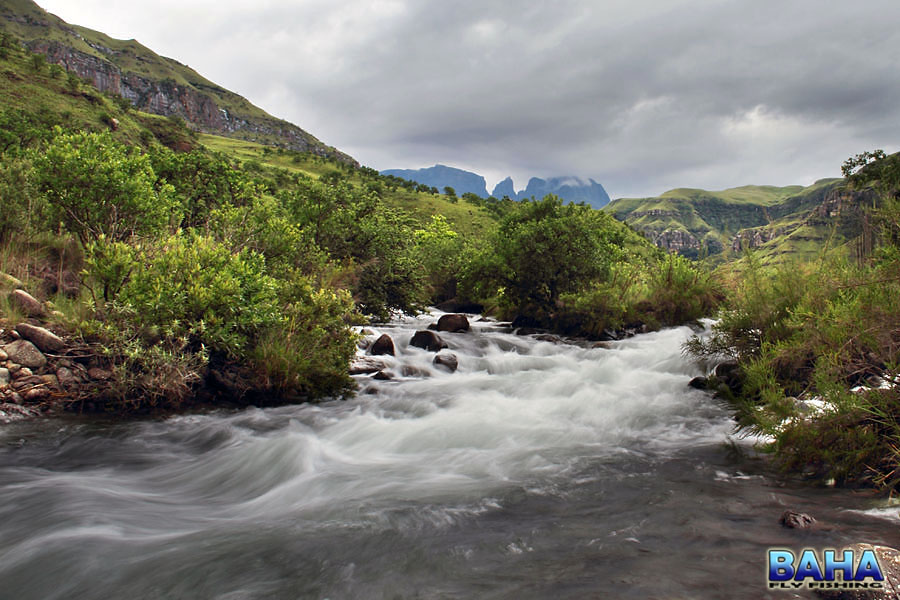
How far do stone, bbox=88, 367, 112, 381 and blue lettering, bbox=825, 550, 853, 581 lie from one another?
11318mm

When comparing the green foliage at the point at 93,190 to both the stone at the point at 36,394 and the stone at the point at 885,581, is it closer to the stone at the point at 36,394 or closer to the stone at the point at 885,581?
the stone at the point at 36,394

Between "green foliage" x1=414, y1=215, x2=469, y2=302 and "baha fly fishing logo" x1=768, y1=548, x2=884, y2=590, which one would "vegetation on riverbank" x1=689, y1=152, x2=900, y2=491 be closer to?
"baha fly fishing logo" x1=768, y1=548, x2=884, y2=590

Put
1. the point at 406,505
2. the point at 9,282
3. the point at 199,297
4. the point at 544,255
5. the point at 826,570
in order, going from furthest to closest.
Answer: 1. the point at 544,255
2. the point at 9,282
3. the point at 199,297
4. the point at 406,505
5. the point at 826,570

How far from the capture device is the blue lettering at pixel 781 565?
401 cm

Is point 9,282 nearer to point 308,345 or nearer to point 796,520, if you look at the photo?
point 308,345

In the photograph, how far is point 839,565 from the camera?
4.00 m

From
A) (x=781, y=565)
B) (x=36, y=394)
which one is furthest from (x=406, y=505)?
(x=36, y=394)

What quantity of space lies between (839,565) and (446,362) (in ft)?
40.3

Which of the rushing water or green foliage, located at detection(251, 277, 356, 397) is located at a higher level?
green foliage, located at detection(251, 277, 356, 397)

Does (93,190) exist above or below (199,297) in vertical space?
above

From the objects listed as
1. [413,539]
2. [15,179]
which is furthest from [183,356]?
[15,179]

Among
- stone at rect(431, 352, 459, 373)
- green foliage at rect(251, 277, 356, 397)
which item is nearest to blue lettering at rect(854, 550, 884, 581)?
green foliage at rect(251, 277, 356, 397)

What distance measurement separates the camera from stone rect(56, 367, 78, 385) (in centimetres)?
946

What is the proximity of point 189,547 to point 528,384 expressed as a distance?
32.6 feet
